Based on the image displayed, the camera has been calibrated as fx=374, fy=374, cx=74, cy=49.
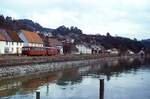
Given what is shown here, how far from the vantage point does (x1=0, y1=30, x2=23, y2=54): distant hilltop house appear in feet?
272

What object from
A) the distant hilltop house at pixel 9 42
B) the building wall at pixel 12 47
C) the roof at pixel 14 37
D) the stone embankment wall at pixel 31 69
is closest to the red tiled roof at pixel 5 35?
the distant hilltop house at pixel 9 42

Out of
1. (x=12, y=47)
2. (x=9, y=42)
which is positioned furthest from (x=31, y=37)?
(x=9, y=42)

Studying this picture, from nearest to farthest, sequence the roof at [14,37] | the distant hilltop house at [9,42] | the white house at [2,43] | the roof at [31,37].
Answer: the white house at [2,43], the distant hilltop house at [9,42], the roof at [14,37], the roof at [31,37]

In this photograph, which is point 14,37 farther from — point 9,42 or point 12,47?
point 9,42

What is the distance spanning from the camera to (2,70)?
49625 mm

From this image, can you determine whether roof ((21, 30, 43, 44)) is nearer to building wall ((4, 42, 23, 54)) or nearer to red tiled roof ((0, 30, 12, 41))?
building wall ((4, 42, 23, 54))

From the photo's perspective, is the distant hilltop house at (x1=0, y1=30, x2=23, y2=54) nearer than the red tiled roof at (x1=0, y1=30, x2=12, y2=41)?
Yes

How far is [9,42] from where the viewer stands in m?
86.4

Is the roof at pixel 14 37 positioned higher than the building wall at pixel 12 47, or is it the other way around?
the roof at pixel 14 37

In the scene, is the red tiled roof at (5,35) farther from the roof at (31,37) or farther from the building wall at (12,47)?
the roof at (31,37)

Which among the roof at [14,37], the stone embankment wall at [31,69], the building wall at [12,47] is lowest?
the stone embankment wall at [31,69]

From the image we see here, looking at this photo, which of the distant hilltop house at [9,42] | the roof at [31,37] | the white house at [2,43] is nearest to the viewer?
the white house at [2,43]

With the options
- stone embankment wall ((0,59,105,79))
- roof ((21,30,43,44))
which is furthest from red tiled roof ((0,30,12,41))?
stone embankment wall ((0,59,105,79))

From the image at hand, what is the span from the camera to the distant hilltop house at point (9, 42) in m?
82.8
